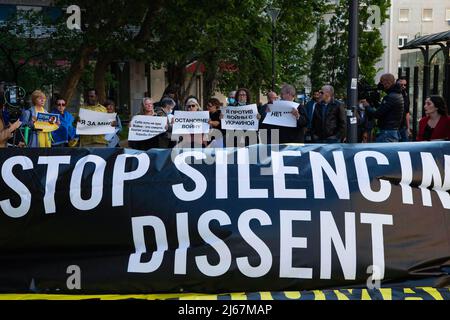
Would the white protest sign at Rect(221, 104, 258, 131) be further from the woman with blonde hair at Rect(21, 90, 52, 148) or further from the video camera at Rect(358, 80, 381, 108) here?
the video camera at Rect(358, 80, 381, 108)

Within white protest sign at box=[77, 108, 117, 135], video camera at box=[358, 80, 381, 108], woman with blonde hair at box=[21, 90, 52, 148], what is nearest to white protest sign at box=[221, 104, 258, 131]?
white protest sign at box=[77, 108, 117, 135]

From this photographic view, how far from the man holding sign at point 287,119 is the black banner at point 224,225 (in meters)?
5.40

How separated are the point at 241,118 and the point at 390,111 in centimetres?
223

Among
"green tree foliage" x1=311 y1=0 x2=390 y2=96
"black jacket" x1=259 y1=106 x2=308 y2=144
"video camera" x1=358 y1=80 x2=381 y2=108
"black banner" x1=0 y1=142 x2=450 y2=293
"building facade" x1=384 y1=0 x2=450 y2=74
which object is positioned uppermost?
"building facade" x1=384 y1=0 x2=450 y2=74

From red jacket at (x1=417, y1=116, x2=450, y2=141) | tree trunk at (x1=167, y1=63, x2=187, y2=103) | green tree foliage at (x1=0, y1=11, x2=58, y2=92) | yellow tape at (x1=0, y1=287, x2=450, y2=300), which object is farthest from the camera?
tree trunk at (x1=167, y1=63, x2=187, y2=103)

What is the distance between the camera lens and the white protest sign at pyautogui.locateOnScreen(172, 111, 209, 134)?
9391 millimetres

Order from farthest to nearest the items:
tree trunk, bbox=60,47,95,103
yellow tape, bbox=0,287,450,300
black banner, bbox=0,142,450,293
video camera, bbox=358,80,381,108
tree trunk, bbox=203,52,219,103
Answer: tree trunk, bbox=203,52,219,103 → tree trunk, bbox=60,47,95,103 → video camera, bbox=358,80,381,108 → black banner, bbox=0,142,450,293 → yellow tape, bbox=0,287,450,300

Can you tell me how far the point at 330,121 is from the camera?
10.1 meters

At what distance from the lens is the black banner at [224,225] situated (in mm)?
4125

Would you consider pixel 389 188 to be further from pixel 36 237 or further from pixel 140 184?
pixel 36 237

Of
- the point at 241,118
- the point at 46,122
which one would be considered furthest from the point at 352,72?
the point at 46,122

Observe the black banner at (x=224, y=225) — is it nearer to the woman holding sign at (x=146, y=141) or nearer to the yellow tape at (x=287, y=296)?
the yellow tape at (x=287, y=296)

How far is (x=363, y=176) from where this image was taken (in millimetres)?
4254

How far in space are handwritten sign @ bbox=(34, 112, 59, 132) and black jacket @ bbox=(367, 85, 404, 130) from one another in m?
4.74
